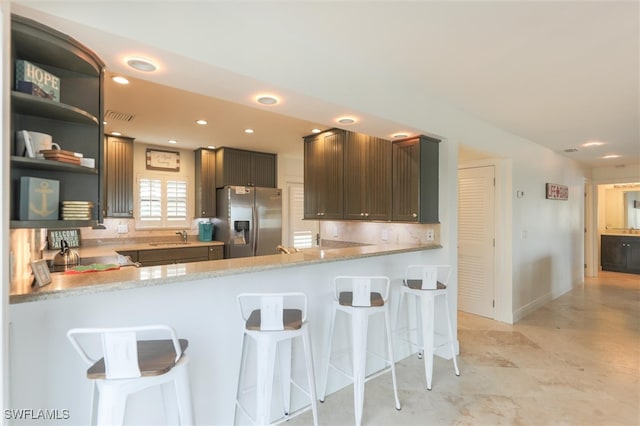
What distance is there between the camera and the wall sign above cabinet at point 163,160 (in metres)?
4.95

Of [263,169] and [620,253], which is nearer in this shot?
[263,169]

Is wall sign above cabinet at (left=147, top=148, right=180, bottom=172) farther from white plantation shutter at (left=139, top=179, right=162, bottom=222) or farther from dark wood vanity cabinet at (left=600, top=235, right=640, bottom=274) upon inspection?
dark wood vanity cabinet at (left=600, top=235, right=640, bottom=274)

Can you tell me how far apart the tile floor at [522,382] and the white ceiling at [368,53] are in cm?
217

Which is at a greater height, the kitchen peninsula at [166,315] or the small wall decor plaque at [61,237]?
the small wall decor plaque at [61,237]

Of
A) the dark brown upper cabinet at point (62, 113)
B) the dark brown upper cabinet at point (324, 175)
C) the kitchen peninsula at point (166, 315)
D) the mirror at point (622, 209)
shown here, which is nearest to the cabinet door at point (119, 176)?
the dark brown upper cabinet at point (324, 175)

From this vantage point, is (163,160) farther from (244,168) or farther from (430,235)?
(430,235)

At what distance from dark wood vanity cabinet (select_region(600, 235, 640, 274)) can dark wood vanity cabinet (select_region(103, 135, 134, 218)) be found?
402 inches

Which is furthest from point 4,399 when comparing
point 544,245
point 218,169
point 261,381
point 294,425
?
point 544,245

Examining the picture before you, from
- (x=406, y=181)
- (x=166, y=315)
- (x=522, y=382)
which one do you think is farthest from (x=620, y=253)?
(x=166, y=315)

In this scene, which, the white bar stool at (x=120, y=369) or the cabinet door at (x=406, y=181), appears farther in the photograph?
the cabinet door at (x=406, y=181)

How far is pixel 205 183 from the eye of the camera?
518 cm

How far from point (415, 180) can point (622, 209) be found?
8.21 meters

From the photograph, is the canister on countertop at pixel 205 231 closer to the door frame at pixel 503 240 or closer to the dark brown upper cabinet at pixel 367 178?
the dark brown upper cabinet at pixel 367 178

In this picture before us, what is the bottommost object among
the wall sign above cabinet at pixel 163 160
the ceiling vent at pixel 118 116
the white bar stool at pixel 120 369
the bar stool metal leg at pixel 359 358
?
the bar stool metal leg at pixel 359 358
